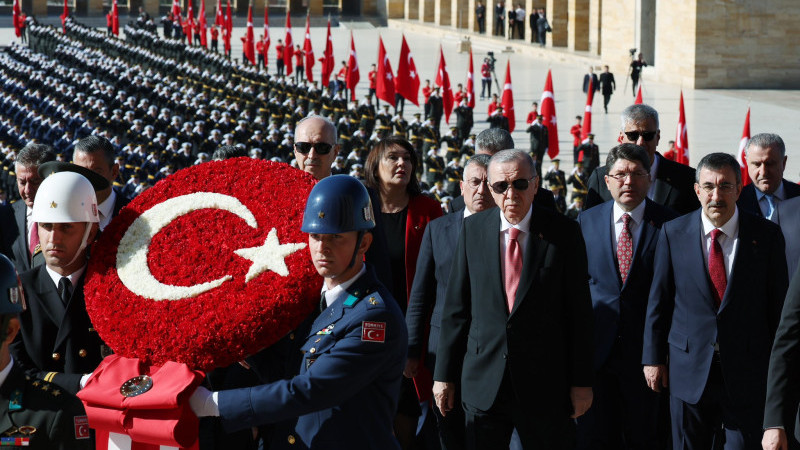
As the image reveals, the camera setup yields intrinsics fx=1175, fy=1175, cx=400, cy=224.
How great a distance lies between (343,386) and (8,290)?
0.82 meters

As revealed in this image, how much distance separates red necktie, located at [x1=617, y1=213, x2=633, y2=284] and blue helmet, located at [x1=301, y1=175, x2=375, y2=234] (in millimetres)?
2154

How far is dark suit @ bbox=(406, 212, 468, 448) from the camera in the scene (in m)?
4.54

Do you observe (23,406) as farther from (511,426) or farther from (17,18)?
(17,18)

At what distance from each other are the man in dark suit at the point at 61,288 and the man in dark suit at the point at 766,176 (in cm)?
329

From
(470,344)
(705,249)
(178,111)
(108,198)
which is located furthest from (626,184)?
(178,111)

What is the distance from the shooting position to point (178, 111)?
22.8 m

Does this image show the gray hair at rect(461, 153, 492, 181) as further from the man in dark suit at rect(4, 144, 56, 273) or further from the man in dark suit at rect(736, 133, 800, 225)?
the man in dark suit at rect(4, 144, 56, 273)

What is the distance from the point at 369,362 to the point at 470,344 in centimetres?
126

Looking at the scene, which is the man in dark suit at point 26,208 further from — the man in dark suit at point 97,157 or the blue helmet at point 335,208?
the blue helmet at point 335,208

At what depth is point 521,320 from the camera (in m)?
3.97

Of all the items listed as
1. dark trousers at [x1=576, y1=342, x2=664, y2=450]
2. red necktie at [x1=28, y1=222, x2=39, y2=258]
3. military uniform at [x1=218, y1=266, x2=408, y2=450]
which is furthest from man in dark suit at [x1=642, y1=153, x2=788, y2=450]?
red necktie at [x1=28, y1=222, x2=39, y2=258]

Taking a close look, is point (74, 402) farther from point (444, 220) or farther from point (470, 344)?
point (444, 220)

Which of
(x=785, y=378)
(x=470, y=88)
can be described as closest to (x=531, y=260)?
(x=785, y=378)

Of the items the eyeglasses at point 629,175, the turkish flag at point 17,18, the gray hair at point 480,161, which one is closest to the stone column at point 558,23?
the turkish flag at point 17,18
